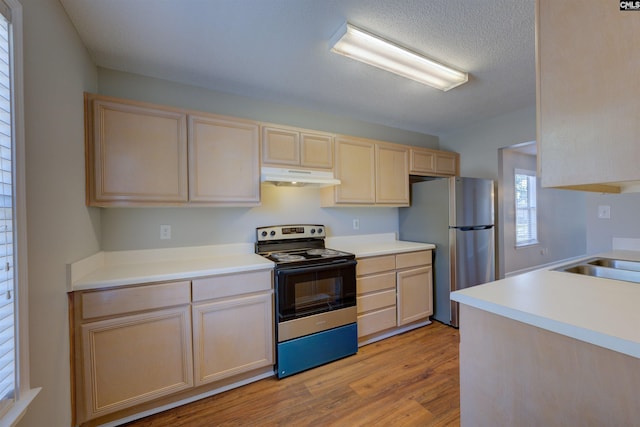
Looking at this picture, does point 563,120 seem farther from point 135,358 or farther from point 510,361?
point 135,358

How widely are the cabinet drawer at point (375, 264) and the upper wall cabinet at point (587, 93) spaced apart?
5.46 ft

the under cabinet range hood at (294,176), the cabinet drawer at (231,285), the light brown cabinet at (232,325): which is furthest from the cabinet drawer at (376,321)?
the under cabinet range hood at (294,176)

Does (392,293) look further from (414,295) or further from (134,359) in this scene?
(134,359)

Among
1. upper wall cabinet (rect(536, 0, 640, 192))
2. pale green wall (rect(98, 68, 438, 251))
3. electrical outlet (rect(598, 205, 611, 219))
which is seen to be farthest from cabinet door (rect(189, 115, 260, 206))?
electrical outlet (rect(598, 205, 611, 219))

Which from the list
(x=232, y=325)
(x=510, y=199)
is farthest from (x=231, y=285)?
(x=510, y=199)

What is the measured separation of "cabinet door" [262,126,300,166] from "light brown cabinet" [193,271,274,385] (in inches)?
39.5

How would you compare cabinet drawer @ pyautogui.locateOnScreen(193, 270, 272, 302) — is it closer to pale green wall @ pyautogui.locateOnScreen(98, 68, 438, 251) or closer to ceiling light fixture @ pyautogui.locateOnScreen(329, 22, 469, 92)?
pale green wall @ pyautogui.locateOnScreen(98, 68, 438, 251)

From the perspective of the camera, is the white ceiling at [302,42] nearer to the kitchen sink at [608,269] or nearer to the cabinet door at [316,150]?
the cabinet door at [316,150]

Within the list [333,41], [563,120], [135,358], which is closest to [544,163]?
[563,120]

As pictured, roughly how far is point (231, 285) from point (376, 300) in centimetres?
141

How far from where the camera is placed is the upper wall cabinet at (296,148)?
91.5 inches

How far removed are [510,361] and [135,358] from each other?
1969 millimetres

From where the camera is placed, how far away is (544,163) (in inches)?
38.3

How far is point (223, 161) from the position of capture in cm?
213
